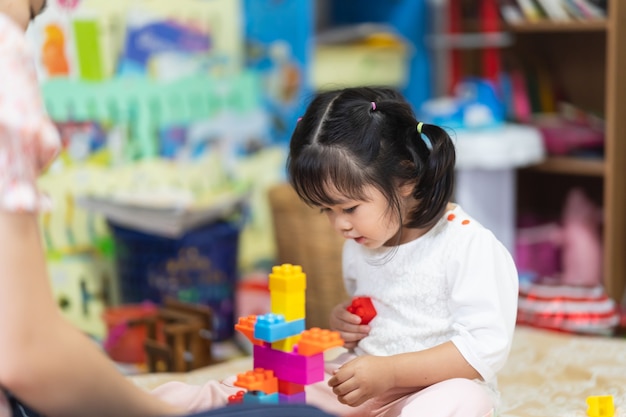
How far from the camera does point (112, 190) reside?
230 cm

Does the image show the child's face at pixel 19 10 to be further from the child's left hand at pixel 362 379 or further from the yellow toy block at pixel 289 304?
the child's left hand at pixel 362 379

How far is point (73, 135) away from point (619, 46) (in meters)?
1.47

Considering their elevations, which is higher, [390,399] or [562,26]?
[562,26]

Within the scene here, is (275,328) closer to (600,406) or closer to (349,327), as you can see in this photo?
(349,327)

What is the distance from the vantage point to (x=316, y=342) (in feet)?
3.46

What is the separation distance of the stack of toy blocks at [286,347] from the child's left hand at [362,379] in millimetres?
40

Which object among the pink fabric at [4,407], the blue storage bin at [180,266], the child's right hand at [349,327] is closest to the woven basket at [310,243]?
the blue storage bin at [180,266]

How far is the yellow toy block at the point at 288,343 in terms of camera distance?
1084mm

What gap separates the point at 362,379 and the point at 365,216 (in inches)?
8.5

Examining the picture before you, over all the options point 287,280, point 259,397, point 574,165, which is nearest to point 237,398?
point 259,397

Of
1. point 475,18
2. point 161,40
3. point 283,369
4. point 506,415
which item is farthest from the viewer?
point 475,18

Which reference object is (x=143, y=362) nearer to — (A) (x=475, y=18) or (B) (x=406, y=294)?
(B) (x=406, y=294)

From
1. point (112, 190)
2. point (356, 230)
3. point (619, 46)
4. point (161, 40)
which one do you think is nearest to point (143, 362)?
point (112, 190)

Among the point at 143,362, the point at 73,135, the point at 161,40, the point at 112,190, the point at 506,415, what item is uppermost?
the point at 161,40
